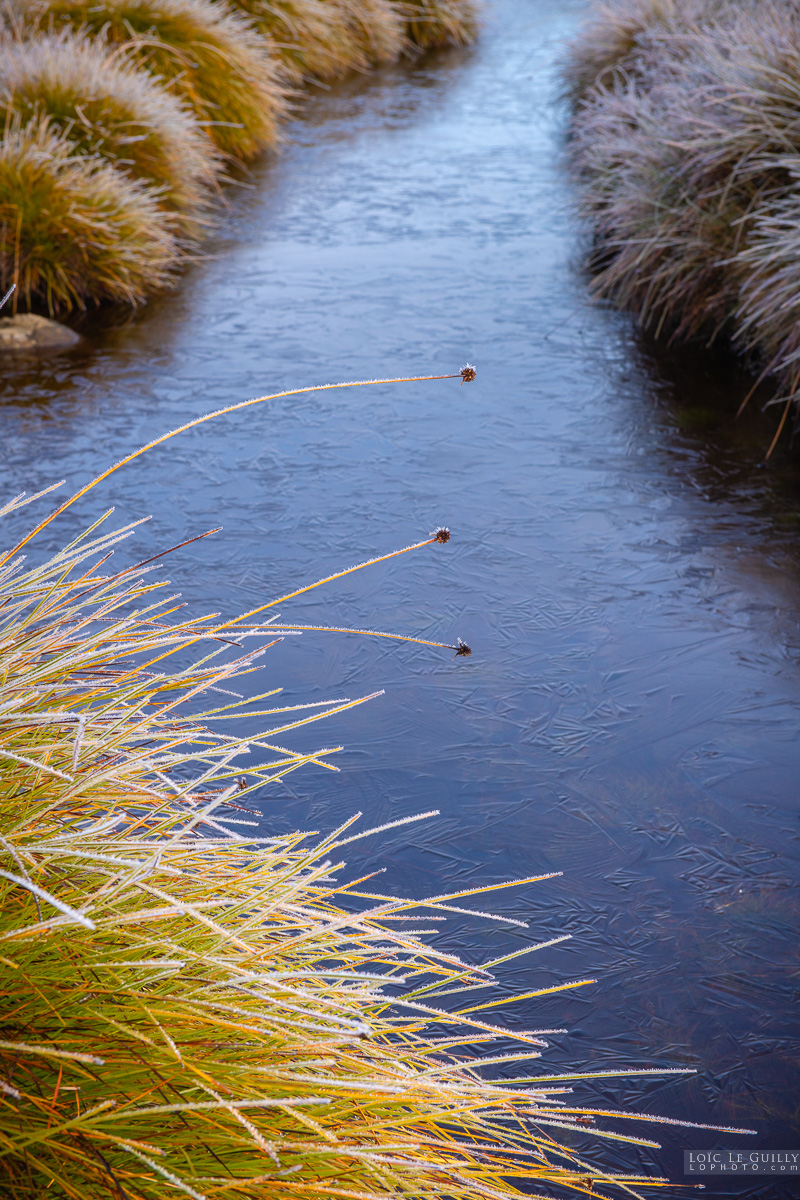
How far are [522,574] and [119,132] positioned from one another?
290 cm

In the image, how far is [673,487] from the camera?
9.27 ft

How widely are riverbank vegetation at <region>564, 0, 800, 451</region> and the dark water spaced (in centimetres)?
19

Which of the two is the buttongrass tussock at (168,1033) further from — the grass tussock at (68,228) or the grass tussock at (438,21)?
the grass tussock at (438,21)

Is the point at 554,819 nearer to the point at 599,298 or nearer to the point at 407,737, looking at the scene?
the point at 407,737

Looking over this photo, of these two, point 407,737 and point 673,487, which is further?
point 673,487

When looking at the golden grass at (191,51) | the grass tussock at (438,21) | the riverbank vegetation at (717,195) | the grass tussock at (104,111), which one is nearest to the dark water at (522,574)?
the riverbank vegetation at (717,195)

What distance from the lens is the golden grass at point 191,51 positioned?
16.3 ft

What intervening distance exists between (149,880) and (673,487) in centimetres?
212

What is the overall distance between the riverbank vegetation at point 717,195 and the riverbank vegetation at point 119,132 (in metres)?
1.74

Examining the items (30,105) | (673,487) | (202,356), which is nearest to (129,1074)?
(673,487)

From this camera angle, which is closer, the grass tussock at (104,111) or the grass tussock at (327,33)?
the grass tussock at (104,111)

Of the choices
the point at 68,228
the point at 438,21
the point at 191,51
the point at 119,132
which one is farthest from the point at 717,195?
the point at 438,21

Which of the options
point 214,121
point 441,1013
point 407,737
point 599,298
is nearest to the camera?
point 441,1013

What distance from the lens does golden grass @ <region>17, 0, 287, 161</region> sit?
498 centimetres
